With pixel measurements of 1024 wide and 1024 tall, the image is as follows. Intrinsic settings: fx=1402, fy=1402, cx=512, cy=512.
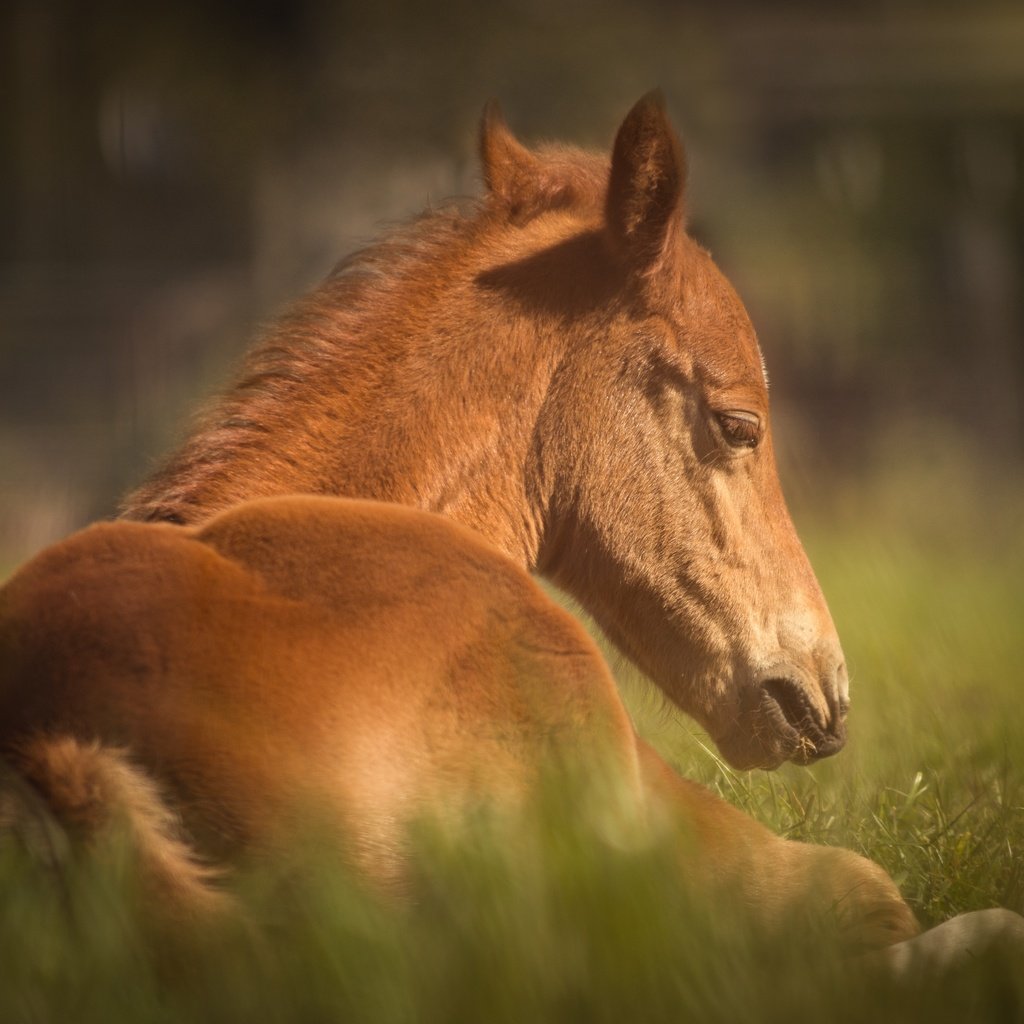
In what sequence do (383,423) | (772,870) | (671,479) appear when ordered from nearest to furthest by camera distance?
(772,870)
(383,423)
(671,479)

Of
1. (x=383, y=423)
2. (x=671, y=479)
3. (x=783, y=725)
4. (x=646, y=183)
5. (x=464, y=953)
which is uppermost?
(x=646, y=183)

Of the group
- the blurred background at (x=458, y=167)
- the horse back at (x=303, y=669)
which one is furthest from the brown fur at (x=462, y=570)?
the blurred background at (x=458, y=167)

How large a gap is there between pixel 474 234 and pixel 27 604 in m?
1.21

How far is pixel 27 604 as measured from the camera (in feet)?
4.81

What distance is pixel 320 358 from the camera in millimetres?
2279

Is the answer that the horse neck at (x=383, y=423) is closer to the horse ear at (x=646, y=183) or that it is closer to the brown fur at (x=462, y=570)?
the brown fur at (x=462, y=570)

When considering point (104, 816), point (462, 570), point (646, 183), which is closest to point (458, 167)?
point (646, 183)

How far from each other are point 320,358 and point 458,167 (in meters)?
5.75

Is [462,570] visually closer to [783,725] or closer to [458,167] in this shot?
[783,725]

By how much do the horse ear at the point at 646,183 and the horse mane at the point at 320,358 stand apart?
13 cm

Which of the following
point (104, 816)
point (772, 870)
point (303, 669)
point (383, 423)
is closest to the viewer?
point (104, 816)

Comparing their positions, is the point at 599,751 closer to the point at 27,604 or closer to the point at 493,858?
the point at 493,858

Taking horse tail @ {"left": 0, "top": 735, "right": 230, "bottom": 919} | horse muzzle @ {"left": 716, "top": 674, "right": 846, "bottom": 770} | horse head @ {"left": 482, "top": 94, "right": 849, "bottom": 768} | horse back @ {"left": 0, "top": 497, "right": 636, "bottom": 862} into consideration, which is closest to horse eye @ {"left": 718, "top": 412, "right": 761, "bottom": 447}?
horse head @ {"left": 482, "top": 94, "right": 849, "bottom": 768}

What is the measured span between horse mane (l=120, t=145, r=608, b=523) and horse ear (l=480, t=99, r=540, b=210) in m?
0.02
